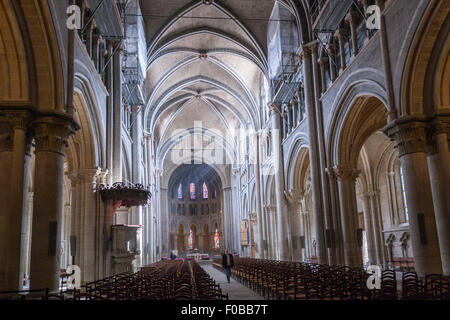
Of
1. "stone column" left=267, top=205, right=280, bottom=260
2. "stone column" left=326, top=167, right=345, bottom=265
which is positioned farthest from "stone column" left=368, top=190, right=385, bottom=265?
"stone column" left=326, top=167, right=345, bottom=265

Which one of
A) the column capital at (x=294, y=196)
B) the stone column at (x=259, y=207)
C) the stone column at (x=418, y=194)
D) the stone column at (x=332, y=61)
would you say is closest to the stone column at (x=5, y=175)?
the stone column at (x=418, y=194)

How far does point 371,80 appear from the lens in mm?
14953

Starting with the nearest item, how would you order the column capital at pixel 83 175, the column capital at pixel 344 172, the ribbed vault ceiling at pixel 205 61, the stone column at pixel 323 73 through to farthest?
the column capital at pixel 83 175
the column capital at pixel 344 172
the stone column at pixel 323 73
the ribbed vault ceiling at pixel 205 61

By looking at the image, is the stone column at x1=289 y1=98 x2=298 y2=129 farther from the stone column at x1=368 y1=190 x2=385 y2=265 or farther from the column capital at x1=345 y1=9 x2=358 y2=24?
the column capital at x1=345 y1=9 x2=358 y2=24

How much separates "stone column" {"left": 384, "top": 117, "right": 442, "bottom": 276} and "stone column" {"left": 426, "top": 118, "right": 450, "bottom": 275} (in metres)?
0.19

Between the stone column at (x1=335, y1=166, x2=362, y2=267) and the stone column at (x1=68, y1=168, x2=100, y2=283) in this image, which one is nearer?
the stone column at (x1=68, y1=168, x2=100, y2=283)

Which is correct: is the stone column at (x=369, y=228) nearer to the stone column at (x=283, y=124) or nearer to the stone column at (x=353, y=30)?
the stone column at (x=283, y=124)

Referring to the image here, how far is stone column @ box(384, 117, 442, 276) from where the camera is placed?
1166 centimetres

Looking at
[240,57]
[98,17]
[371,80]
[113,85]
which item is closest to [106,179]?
[113,85]

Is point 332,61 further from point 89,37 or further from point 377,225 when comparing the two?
point 377,225

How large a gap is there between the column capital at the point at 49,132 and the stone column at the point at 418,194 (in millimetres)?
9503

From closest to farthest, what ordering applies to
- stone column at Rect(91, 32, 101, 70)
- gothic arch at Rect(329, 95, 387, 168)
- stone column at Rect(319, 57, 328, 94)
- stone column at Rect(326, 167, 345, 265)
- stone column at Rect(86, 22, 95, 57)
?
1. stone column at Rect(86, 22, 95, 57)
2. stone column at Rect(91, 32, 101, 70)
3. gothic arch at Rect(329, 95, 387, 168)
4. stone column at Rect(326, 167, 345, 265)
5. stone column at Rect(319, 57, 328, 94)

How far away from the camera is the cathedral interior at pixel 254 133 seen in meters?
10.4

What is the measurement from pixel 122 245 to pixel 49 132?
24.8ft
